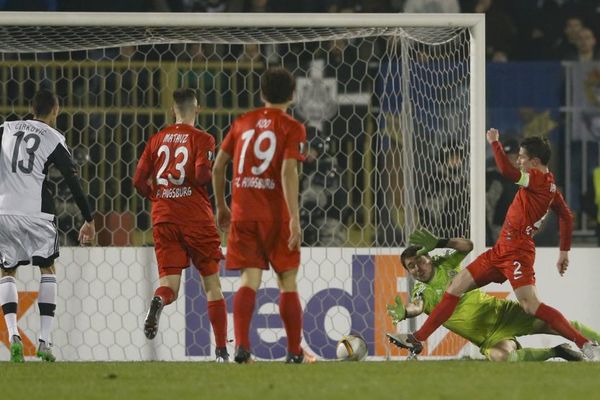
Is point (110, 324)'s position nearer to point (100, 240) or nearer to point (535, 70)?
point (100, 240)

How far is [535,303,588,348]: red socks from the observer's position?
834cm

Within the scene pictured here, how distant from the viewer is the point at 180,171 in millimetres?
8258

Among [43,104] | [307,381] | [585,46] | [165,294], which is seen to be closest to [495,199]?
[585,46]

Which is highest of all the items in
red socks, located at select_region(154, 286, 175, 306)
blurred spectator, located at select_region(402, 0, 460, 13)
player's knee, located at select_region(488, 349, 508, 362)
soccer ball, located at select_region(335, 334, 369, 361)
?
blurred spectator, located at select_region(402, 0, 460, 13)

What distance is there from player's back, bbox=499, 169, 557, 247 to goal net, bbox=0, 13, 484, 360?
0.84m

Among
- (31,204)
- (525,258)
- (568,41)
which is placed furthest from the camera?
(568,41)

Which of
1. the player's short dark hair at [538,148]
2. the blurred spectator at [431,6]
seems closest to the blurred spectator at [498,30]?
the blurred spectator at [431,6]

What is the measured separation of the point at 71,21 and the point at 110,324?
2042mm

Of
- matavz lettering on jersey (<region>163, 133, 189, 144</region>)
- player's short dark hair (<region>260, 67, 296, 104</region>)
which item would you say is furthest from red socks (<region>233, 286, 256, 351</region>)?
matavz lettering on jersey (<region>163, 133, 189, 144</region>)

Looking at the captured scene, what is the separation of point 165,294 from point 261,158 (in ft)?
4.52

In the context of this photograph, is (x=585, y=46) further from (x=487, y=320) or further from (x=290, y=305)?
(x=290, y=305)

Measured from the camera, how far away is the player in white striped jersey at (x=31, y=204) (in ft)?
27.7

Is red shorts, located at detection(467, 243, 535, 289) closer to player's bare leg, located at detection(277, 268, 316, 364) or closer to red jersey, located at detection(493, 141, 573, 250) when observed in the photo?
red jersey, located at detection(493, 141, 573, 250)

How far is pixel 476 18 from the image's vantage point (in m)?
9.38
